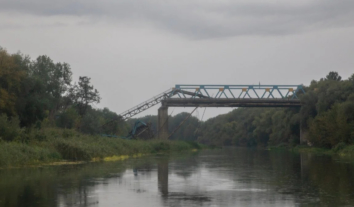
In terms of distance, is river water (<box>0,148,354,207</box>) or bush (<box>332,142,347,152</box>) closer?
river water (<box>0,148,354,207</box>)

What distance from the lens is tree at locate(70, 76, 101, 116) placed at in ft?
265

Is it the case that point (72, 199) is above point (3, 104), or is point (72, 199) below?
below

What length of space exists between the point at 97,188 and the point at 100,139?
33676mm

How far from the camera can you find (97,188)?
24703mm

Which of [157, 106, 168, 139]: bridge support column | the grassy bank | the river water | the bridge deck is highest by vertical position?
the bridge deck

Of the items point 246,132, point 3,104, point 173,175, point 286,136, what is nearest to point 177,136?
point 246,132

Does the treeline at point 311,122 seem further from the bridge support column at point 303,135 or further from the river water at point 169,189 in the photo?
the river water at point 169,189

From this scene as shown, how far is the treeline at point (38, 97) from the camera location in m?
48.1

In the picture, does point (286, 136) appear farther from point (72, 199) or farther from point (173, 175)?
point (72, 199)

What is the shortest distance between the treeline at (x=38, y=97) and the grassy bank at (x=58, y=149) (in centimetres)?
199

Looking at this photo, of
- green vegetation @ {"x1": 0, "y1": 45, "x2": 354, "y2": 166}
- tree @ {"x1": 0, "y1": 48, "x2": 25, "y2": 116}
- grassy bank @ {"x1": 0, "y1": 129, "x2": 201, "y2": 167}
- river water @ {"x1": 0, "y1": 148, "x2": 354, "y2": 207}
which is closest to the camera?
river water @ {"x1": 0, "y1": 148, "x2": 354, "y2": 207}

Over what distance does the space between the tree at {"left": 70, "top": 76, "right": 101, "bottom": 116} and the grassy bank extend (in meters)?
19.1

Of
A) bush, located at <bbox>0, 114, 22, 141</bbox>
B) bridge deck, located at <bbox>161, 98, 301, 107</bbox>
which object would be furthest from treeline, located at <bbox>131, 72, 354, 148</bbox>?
bush, located at <bbox>0, 114, 22, 141</bbox>

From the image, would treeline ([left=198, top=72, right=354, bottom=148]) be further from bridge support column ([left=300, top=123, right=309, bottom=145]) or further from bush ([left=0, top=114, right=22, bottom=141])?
bush ([left=0, top=114, right=22, bottom=141])
